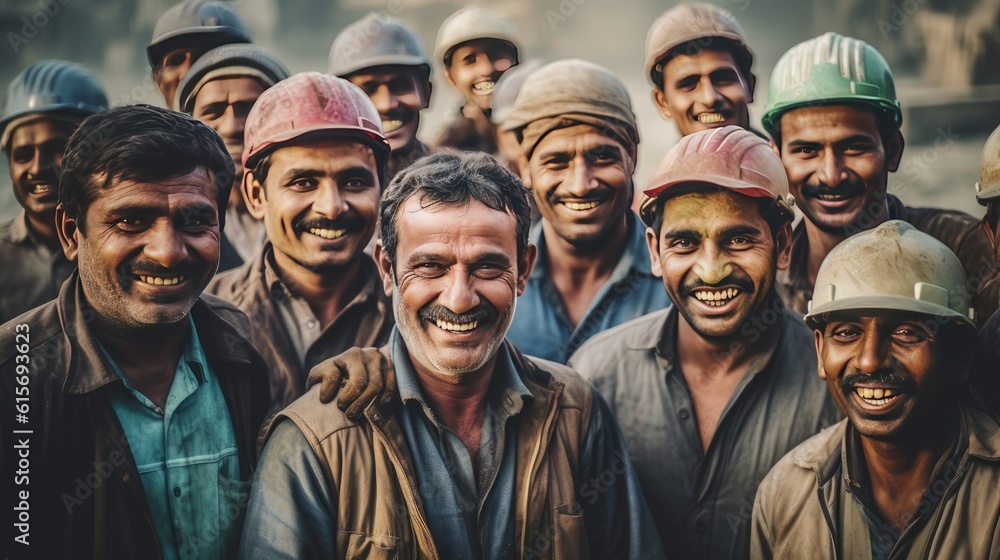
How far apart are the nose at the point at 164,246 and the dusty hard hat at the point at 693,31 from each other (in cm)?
324

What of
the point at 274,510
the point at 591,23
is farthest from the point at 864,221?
the point at 591,23

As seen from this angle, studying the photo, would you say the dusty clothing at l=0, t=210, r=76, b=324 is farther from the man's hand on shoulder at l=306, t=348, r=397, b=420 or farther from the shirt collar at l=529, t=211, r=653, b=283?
the shirt collar at l=529, t=211, r=653, b=283

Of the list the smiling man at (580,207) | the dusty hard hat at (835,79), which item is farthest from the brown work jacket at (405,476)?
the dusty hard hat at (835,79)

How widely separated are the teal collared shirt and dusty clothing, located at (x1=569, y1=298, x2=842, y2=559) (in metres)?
1.85

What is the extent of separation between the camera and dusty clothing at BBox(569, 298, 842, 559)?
4828 millimetres

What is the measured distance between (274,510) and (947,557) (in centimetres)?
259

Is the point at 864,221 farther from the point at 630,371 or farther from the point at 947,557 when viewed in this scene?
the point at 947,557

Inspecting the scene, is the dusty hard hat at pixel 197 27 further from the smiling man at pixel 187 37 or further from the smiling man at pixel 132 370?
the smiling man at pixel 132 370

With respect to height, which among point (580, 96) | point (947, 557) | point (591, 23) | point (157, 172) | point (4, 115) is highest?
point (591, 23)

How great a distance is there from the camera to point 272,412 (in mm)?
4949

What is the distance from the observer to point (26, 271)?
619 cm

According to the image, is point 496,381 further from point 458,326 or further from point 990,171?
point 990,171

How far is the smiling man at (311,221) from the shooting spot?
17.4 ft

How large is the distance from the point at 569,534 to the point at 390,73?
3.56 meters
